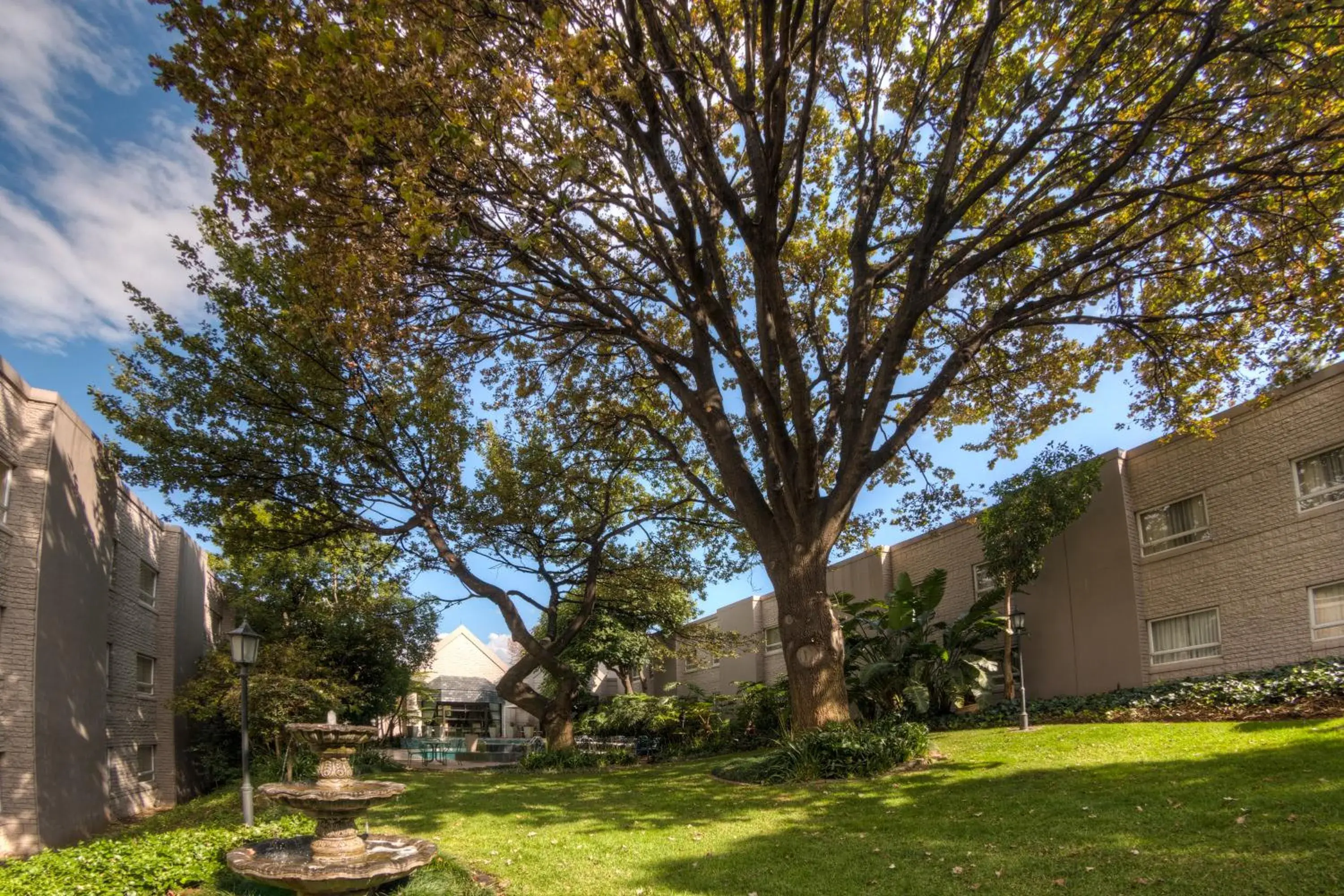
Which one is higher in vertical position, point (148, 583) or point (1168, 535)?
point (148, 583)

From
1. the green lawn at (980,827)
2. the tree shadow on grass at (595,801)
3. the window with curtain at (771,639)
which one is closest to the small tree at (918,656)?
the tree shadow on grass at (595,801)

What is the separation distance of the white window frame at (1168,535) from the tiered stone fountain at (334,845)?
14.5 metres

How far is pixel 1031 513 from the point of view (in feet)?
53.2

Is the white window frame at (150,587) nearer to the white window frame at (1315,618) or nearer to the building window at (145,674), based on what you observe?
the building window at (145,674)

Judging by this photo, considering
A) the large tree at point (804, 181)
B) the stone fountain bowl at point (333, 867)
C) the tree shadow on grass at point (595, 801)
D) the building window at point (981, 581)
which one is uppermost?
the large tree at point (804, 181)

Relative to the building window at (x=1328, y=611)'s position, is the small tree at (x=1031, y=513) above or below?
above

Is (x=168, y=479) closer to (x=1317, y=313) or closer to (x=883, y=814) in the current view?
(x=883, y=814)

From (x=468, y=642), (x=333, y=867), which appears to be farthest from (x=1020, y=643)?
(x=468, y=642)

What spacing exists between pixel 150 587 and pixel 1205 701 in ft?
71.9

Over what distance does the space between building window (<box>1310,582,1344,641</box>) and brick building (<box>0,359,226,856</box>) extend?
19489 millimetres

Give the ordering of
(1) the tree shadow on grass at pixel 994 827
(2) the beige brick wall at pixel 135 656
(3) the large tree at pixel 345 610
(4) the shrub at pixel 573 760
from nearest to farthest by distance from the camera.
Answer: (1) the tree shadow on grass at pixel 994 827 → (2) the beige brick wall at pixel 135 656 → (4) the shrub at pixel 573 760 → (3) the large tree at pixel 345 610

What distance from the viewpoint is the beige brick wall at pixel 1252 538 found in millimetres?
13289

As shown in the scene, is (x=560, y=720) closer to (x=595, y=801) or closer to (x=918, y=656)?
(x=918, y=656)

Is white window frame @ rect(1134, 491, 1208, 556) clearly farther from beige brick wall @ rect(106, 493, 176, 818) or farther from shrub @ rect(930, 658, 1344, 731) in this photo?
beige brick wall @ rect(106, 493, 176, 818)
